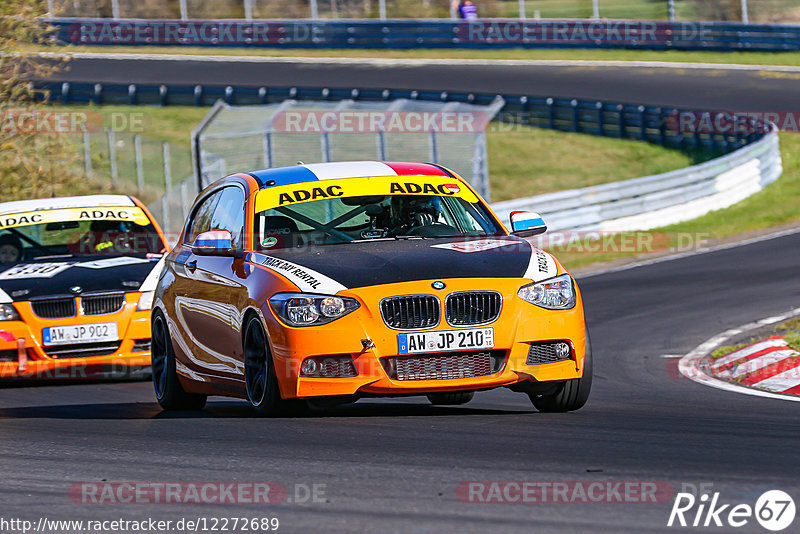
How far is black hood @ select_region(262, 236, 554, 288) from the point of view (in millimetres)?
7348

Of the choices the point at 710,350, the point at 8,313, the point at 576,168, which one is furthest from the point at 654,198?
the point at 8,313

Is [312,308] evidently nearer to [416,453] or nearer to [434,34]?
[416,453]

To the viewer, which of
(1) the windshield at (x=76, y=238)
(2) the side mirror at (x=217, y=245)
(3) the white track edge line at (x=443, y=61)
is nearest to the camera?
(2) the side mirror at (x=217, y=245)

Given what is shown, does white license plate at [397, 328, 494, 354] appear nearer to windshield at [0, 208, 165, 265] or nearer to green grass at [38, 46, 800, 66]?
windshield at [0, 208, 165, 265]

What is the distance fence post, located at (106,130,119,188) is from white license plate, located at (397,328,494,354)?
59.3 ft

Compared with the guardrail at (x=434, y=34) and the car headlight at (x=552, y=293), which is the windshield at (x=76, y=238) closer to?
the car headlight at (x=552, y=293)

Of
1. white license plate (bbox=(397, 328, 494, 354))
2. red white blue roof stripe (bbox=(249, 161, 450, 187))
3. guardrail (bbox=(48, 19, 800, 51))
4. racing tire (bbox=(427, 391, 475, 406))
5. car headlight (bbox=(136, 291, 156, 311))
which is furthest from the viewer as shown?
guardrail (bbox=(48, 19, 800, 51))

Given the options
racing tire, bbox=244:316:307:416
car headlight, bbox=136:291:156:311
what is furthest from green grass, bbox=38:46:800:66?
racing tire, bbox=244:316:307:416

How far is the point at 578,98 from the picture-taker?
117ft

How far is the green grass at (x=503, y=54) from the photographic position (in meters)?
40.3

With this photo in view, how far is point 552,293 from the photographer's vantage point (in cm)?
754

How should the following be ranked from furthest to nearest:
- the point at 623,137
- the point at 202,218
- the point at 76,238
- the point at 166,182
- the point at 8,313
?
the point at 623,137 → the point at 166,182 → the point at 76,238 → the point at 8,313 → the point at 202,218

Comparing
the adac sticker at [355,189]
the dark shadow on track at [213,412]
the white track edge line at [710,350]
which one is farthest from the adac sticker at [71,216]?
the white track edge line at [710,350]

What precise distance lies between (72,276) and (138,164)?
12.9 metres
